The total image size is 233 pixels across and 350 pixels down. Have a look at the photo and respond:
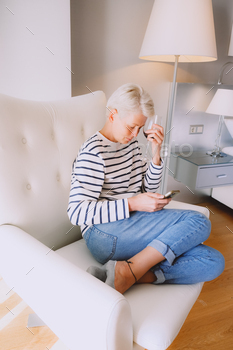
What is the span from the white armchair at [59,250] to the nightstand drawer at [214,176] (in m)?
0.82

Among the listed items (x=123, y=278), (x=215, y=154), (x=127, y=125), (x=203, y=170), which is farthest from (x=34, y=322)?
(x=215, y=154)

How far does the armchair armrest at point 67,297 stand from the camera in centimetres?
58

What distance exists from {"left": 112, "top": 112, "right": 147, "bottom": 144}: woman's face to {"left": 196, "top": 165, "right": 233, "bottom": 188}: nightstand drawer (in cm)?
108

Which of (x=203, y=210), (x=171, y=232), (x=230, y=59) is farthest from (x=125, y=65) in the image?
(x=171, y=232)

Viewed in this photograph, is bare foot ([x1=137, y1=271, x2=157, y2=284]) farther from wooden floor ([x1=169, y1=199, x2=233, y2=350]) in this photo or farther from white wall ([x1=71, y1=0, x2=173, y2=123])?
white wall ([x1=71, y1=0, x2=173, y2=123])

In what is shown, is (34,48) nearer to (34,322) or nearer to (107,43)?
(107,43)

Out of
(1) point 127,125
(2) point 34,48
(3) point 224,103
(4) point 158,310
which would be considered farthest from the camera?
(3) point 224,103

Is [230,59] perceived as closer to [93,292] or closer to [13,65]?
[13,65]

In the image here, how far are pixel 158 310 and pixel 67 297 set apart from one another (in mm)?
255

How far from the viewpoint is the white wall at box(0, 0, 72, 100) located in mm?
1231

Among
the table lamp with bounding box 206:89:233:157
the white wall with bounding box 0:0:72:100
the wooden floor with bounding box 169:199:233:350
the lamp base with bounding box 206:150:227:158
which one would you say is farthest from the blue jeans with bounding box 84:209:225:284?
the lamp base with bounding box 206:150:227:158

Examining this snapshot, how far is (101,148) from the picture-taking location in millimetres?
964

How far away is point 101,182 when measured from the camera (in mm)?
934

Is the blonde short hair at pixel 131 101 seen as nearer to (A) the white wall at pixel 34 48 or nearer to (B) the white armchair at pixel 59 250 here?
(B) the white armchair at pixel 59 250
